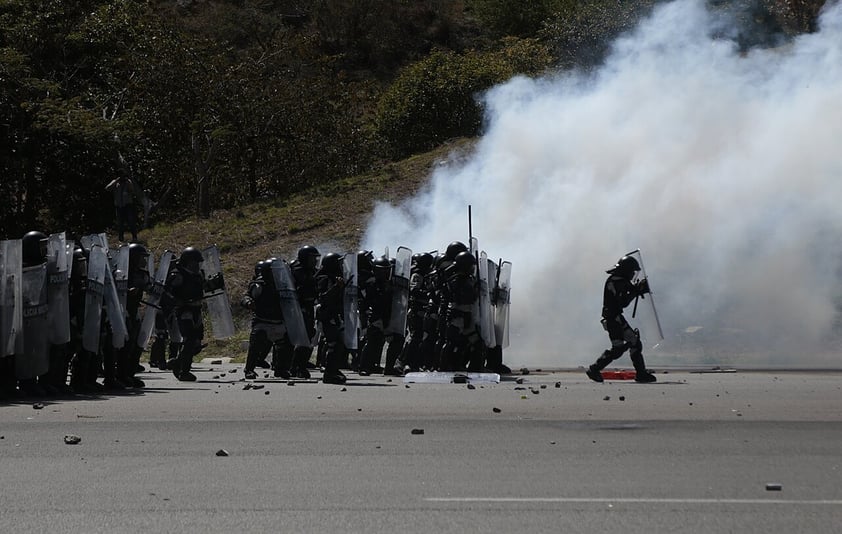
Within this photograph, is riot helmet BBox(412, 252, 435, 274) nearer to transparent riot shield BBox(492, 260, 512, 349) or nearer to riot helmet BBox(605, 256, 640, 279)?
transparent riot shield BBox(492, 260, 512, 349)

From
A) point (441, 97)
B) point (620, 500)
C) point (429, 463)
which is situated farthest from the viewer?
point (441, 97)

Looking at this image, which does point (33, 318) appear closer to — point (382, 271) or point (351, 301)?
point (351, 301)

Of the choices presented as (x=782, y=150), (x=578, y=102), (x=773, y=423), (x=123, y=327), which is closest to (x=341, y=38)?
(x=578, y=102)

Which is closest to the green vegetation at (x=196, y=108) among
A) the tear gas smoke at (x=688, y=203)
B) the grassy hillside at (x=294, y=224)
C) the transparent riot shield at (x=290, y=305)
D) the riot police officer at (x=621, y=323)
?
the grassy hillside at (x=294, y=224)

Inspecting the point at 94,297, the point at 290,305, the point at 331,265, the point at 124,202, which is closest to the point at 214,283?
the point at 290,305

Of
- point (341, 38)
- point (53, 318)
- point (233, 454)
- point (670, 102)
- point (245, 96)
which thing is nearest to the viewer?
point (233, 454)

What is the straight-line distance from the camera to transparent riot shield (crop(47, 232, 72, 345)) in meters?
14.0

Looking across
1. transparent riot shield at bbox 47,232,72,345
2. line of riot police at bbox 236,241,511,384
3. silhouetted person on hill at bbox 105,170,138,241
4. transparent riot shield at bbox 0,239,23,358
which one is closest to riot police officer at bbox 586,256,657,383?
line of riot police at bbox 236,241,511,384

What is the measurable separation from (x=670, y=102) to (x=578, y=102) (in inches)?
119

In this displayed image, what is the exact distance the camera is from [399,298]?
18.1m

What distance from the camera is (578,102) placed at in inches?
1237

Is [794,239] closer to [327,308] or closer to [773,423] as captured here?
[327,308]

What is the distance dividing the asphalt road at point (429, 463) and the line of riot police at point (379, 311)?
3.08m

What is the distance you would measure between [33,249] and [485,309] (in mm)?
6788
